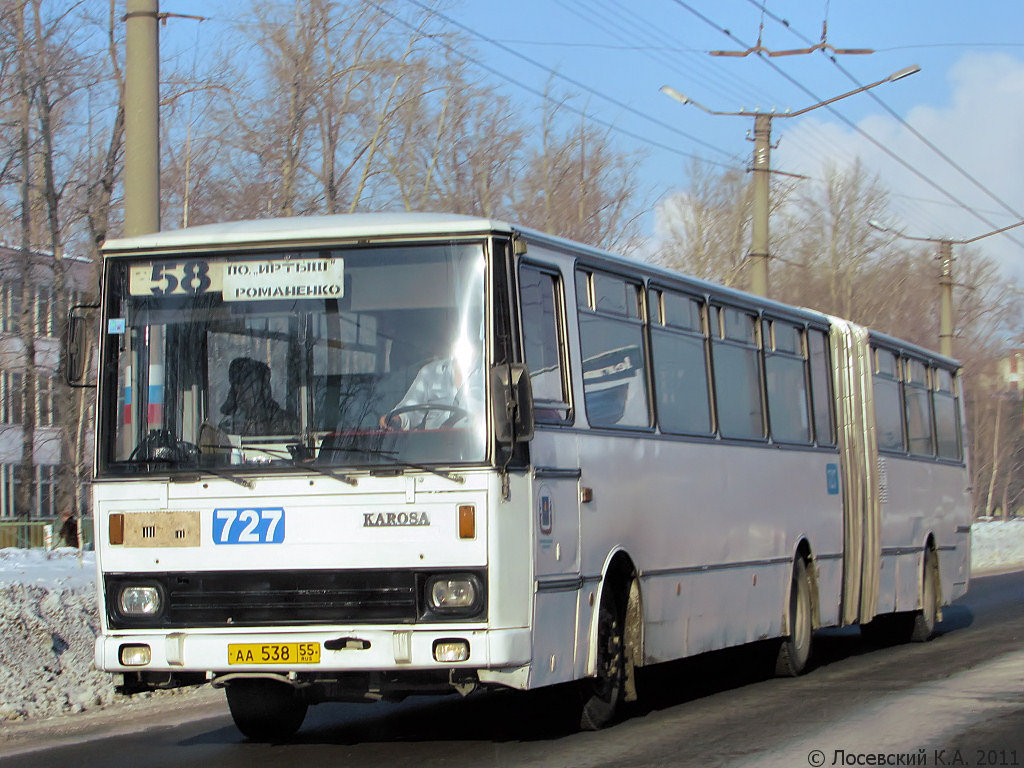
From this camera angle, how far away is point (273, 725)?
9.53 metres

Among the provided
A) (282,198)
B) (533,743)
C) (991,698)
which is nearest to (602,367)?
(533,743)

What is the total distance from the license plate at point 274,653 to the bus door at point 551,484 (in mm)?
1221

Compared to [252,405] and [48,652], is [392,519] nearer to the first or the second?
[252,405]

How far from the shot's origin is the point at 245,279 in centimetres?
870

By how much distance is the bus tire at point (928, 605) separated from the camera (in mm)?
17875

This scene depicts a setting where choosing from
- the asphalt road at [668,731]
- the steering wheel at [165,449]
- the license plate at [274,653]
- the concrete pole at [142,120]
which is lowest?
the asphalt road at [668,731]

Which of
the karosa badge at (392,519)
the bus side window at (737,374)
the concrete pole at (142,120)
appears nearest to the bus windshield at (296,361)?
the karosa badge at (392,519)

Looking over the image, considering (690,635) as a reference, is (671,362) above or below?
above

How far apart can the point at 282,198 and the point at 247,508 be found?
83.4ft

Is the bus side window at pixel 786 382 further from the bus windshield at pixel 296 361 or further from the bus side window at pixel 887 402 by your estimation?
the bus windshield at pixel 296 361

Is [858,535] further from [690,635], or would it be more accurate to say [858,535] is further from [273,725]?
[273,725]

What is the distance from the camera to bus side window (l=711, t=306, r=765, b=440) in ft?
40.5

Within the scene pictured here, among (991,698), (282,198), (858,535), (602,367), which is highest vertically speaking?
(282,198)

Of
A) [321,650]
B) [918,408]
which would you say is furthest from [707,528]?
[918,408]
